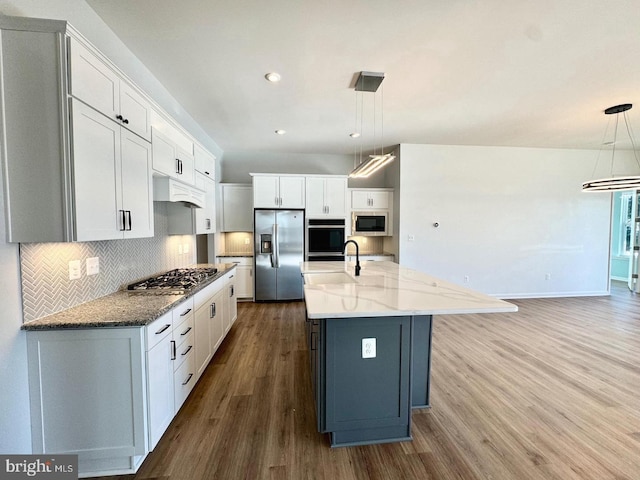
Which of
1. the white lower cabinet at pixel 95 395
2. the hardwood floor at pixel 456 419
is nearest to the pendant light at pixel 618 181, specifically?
the hardwood floor at pixel 456 419

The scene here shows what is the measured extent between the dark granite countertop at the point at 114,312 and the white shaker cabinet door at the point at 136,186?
46cm

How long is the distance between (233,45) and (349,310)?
231 cm

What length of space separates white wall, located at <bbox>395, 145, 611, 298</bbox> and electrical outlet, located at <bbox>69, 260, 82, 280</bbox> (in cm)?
440

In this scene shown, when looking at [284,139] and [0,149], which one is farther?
[284,139]

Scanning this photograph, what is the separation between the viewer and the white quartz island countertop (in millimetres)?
1509

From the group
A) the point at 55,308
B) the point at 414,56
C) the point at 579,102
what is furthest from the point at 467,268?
the point at 55,308

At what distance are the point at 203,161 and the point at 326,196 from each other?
233 cm

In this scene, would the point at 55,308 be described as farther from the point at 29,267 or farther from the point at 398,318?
the point at 398,318

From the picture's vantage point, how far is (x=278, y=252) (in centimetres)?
482

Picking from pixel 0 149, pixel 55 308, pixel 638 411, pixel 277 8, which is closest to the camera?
pixel 0 149

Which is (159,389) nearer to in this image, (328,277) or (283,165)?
(328,277)

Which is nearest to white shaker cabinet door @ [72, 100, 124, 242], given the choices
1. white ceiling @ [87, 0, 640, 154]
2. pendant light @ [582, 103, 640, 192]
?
white ceiling @ [87, 0, 640, 154]

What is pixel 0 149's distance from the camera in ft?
4.28

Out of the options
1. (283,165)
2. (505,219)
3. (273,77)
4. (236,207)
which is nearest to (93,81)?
(273,77)
